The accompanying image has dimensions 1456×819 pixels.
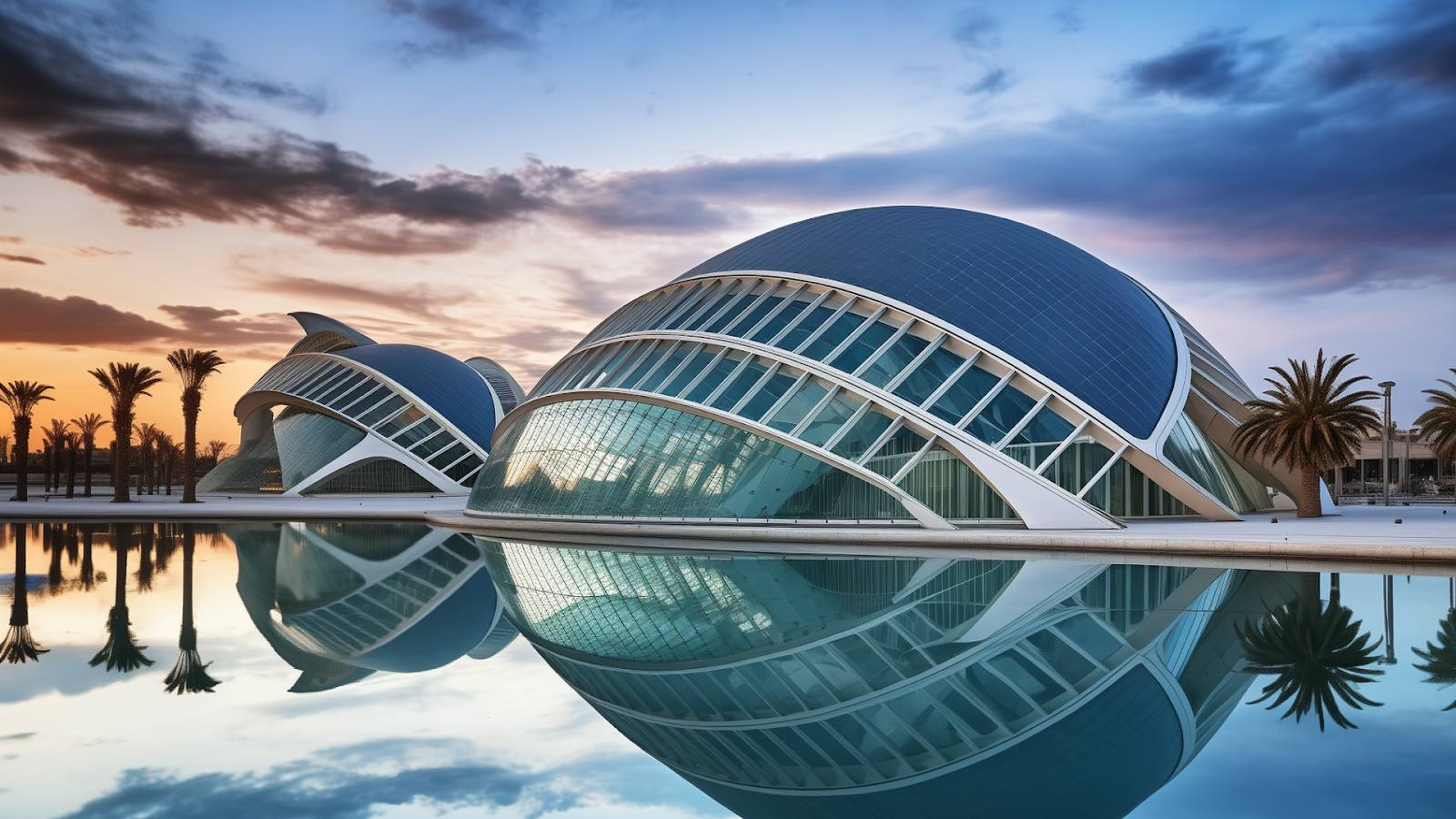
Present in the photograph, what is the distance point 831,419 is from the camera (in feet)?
99.9

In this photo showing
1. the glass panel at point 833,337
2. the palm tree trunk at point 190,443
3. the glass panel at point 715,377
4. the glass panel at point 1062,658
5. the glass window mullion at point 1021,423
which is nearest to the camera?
the glass panel at point 1062,658

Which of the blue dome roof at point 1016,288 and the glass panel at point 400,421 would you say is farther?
the glass panel at point 400,421

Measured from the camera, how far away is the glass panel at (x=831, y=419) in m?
29.9

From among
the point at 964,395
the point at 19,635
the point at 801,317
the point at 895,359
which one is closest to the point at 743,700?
the point at 19,635

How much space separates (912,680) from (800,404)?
20.8 metres

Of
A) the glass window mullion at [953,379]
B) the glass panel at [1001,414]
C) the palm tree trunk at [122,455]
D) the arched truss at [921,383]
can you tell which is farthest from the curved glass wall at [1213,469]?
the palm tree trunk at [122,455]

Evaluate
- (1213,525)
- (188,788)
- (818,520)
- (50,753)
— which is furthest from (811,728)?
(1213,525)

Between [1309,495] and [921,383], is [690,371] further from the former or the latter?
[1309,495]

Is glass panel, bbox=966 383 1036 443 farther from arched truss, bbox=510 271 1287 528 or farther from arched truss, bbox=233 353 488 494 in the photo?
arched truss, bbox=233 353 488 494

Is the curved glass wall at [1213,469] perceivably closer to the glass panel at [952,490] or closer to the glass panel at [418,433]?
the glass panel at [952,490]

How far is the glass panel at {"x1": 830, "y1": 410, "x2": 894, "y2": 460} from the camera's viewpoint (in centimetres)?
3009

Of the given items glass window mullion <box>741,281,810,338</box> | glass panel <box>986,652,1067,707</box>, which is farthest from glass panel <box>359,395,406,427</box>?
glass panel <box>986,652,1067,707</box>

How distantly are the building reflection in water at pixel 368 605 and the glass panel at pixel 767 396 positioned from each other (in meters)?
9.21

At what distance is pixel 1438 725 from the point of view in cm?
898
